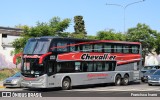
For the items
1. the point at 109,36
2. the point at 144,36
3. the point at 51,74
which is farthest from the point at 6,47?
the point at 51,74

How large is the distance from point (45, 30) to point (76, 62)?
19735 millimetres

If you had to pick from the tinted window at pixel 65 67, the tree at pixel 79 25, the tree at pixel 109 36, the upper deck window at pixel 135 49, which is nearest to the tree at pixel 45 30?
the tree at pixel 109 36

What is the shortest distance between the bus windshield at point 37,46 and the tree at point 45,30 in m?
20.3

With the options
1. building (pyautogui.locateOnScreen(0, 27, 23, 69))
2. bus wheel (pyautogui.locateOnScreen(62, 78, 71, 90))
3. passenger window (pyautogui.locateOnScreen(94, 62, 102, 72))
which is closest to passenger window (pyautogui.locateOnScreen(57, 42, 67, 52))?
bus wheel (pyautogui.locateOnScreen(62, 78, 71, 90))

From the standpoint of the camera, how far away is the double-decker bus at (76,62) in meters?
25.4

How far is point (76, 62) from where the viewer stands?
27.8m

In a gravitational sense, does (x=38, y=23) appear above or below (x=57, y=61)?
above

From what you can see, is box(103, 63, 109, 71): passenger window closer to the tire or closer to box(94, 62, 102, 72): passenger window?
box(94, 62, 102, 72): passenger window

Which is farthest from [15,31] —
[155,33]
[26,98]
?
[26,98]

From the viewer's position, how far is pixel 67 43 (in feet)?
88.5

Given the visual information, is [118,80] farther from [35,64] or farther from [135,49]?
[35,64]

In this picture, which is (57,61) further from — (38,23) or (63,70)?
(38,23)

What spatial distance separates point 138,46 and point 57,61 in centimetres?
1048

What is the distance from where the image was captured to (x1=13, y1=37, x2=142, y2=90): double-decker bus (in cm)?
2542
